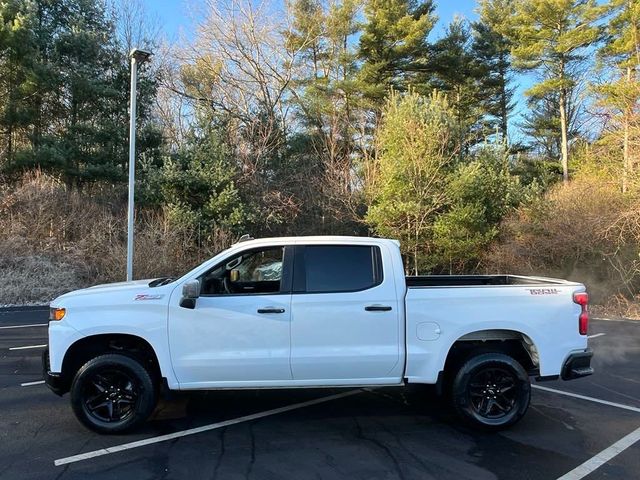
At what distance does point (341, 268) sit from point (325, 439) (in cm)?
163

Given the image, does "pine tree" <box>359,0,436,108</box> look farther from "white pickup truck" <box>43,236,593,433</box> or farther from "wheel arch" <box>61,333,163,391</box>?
"wheel arch" <box>61,333,163,391</box>

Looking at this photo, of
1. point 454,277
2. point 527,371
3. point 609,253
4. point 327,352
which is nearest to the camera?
point 327,352

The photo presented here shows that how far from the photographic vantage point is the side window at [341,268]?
5.29 meters

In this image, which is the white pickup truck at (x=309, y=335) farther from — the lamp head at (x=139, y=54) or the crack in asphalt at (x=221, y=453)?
the lamp head at (x=139, y=54)

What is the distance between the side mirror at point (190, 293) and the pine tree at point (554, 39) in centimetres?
2778

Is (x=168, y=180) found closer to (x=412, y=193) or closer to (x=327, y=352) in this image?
(x=412, y=193)

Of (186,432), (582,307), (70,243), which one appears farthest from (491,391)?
(70,243)

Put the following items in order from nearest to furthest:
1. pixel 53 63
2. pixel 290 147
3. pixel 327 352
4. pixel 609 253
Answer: pixel 327 352, pixel 609 253, pixel 53 63, pixel 290 147

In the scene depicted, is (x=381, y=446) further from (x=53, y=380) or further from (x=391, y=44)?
(x=391, y=44)

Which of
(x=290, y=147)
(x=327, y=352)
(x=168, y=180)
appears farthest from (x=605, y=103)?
(x=327, y=352)

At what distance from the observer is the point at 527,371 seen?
5.59 metres

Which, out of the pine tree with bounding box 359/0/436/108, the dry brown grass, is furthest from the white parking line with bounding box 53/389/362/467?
the pine tree with bounding box 359/0/436/108

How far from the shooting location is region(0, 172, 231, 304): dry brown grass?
16.0m

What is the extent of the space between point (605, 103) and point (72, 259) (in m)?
17.9
